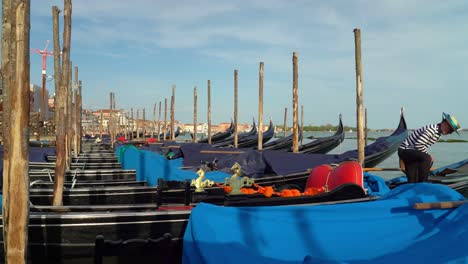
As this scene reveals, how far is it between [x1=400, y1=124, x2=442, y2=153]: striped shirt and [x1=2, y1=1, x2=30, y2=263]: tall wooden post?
4.16 metres

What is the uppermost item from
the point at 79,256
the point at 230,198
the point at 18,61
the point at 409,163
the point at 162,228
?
the point at 18,61

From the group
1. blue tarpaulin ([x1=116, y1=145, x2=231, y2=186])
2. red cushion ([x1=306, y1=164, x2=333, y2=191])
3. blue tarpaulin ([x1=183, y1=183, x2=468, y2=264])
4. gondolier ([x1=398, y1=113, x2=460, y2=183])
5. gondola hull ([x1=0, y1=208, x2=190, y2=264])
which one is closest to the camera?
blue tarpaulin ([x1=183, y1=183, x2=468, y2=264])

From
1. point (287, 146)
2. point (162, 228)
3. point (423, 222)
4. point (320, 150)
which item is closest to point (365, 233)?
point (423, 222)

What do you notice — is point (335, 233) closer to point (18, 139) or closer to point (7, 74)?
point (18, 139)

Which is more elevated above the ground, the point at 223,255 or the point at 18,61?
the point at 18,61

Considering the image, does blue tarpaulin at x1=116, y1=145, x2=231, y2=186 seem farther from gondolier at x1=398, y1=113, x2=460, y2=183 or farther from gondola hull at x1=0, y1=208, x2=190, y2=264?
gondolier at x1=398, y1=113, x2=460, y2=183

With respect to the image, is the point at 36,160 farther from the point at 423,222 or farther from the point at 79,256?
the point at 423,222

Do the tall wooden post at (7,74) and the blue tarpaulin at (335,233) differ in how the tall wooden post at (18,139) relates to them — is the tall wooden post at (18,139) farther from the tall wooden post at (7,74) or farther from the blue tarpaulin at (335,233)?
the blue tarpaulin at (335,233)

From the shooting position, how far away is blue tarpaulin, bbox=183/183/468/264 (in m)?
2.68

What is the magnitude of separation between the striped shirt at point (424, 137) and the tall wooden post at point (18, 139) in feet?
13.7

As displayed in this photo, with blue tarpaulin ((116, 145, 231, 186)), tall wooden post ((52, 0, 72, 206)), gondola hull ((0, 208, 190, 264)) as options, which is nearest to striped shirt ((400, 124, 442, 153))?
blue tarpaulin ((116, 145, 231, 186))

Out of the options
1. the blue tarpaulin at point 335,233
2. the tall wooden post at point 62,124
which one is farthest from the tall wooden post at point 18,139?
the tall wooden post at point 62,124

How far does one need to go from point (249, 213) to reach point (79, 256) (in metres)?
2.18

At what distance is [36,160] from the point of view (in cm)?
988
